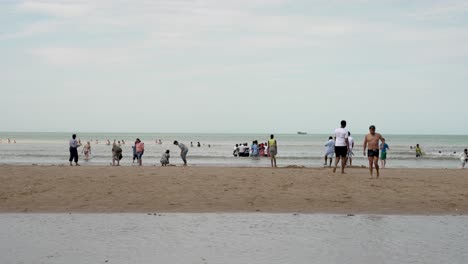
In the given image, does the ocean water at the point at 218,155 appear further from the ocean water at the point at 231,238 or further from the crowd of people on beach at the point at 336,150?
the ocean water at the point at 231,238

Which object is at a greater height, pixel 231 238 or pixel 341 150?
pixel 341 150

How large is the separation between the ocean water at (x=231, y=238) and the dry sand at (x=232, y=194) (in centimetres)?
89

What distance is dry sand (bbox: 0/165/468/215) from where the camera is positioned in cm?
1251

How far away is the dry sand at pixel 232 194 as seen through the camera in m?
12.5

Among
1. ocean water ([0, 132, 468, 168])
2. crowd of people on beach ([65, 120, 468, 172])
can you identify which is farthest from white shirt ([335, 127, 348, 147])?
ocean water ([0, 132, 468, 168])

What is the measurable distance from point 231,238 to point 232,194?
4.82 meters

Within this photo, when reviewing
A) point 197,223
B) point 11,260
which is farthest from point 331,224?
point 11,260

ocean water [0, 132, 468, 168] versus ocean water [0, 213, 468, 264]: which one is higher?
ocean water [0, 213, 468, 264]

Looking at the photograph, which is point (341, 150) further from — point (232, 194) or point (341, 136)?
point (232, 194)

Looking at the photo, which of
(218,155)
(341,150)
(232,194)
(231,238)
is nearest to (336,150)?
(341,150)

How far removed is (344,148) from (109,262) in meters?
11.6

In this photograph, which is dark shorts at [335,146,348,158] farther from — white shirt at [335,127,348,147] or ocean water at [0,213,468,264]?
ocean water at [0,213,468,264]

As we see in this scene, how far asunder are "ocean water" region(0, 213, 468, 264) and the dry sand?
892 millimetres

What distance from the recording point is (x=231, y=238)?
9.13 metres
